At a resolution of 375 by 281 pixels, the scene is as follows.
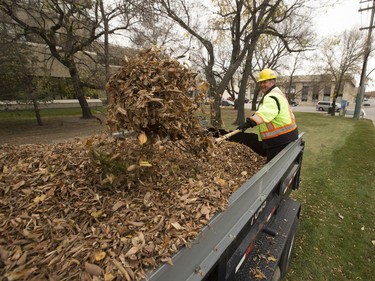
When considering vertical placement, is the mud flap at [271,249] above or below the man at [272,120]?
below

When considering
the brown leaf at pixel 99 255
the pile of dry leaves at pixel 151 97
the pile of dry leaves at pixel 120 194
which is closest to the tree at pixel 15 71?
the pile of dry leaves at pixel 120 194

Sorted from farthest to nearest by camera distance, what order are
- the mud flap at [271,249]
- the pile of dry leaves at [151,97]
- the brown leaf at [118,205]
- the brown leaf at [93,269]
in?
the mud flap at [271,249], the pile of dry leaves at [151,97], the brown leaf at [118,205], the brown leaf at [93,269]

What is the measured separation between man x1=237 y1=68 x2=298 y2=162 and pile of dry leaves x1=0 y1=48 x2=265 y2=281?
1222mm

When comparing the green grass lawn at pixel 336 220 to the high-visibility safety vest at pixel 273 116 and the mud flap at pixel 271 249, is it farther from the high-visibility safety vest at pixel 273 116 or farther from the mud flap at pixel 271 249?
the high-visibility safety vest at pixel 273 116

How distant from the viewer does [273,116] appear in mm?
3256

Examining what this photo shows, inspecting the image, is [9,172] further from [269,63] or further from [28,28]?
[269,63]

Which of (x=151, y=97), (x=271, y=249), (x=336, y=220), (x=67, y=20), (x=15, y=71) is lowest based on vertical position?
(x=336, y=220)

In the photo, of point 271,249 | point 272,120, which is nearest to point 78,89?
point 272,120

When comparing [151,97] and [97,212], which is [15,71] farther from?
[97,212]

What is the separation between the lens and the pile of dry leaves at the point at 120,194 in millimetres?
1110

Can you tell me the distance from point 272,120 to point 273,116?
197 millimetres

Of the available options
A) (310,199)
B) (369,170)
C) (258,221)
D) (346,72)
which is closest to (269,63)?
(346,72)

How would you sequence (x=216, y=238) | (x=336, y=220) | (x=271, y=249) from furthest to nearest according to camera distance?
(x=336, y=220), (x=271, y=249), (x=216, y=238)

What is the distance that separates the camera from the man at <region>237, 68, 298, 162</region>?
324 centimetres
